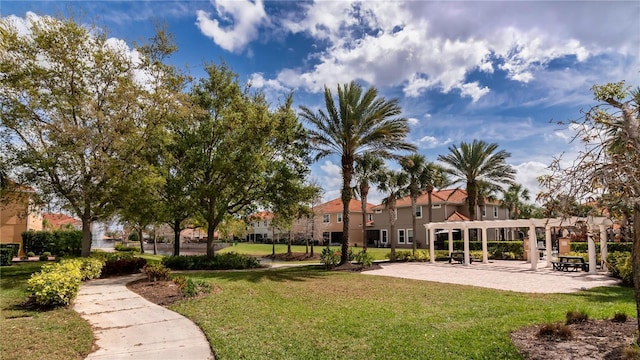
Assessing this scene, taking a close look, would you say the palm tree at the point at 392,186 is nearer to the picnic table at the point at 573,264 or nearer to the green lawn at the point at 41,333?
the picnic table at the point at 573,264

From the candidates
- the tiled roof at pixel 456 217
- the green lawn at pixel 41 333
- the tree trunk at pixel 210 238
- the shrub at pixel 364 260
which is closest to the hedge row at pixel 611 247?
the tiled roof at pixel 456 217

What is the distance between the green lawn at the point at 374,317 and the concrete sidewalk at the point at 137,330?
0.37 metres

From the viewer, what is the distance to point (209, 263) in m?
21.4

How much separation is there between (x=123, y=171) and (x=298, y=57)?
362 inches

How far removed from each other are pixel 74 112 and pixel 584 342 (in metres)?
18.5

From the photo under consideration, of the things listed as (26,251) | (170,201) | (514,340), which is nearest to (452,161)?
(170,201)

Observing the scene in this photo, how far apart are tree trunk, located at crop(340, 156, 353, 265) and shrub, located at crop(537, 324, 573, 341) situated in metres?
15.3

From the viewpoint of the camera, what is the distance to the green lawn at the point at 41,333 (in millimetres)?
6484

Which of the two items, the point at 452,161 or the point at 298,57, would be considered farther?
the point at 452,161

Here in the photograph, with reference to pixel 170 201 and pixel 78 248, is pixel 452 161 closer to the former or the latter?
pixel 170 201

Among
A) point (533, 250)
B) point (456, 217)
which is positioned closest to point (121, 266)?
point (533, 250)

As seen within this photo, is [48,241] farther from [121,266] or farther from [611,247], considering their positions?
[611,247]

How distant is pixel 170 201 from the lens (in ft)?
69.2

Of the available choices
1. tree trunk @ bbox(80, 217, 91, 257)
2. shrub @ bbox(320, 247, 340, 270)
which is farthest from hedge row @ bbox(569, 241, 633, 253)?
tree trunk @ bbox(80, 217, 91, 257)
